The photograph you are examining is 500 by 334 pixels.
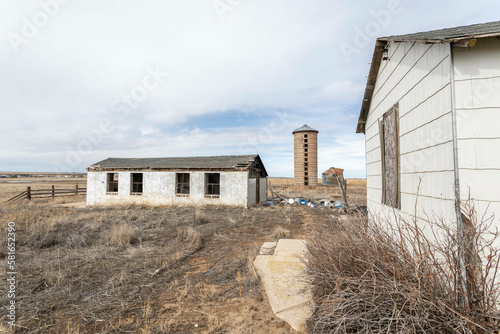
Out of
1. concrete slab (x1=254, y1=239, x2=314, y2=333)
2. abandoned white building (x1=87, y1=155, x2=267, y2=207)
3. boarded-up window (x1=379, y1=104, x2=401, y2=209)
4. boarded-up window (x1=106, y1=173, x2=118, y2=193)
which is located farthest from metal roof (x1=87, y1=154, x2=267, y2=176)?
boarded-up window (x1=379, y1=104, x2=401, y2=209)

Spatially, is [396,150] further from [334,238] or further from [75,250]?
[75,250]

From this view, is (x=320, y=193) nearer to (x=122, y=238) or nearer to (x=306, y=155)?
(x=306, y=155)

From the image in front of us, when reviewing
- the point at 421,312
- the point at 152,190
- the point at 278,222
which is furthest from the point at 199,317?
the point at 152,190

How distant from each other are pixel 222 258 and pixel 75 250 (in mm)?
3789

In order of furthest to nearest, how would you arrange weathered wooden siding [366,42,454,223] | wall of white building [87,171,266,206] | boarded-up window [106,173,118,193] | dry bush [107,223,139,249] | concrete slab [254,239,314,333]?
boarded-up window [106,173,118,193]
wall of white building [87,171,266,206]
dry bush [107,223,139,249]
concrete slab [254,239,314,333]
weathered wooden siding [366,42,454,223]

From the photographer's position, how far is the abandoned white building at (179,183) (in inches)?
622

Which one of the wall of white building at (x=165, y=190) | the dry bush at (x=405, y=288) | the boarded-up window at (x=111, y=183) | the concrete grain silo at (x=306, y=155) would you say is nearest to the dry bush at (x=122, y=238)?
the dry bush at (x=405, y=288)

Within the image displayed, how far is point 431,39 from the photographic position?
279cm

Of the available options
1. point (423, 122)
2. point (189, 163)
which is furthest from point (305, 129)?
point (423, 122)

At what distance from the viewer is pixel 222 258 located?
5.90 metres

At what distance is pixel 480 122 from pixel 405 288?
178 centimetres

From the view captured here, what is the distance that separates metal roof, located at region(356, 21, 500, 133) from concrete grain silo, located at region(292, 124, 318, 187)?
74.6 feet

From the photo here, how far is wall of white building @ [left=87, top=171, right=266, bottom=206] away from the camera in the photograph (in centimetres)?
1566

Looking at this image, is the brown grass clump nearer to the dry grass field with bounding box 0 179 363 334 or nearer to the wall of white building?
the dry grass field with bounding box 0 179 363 334
